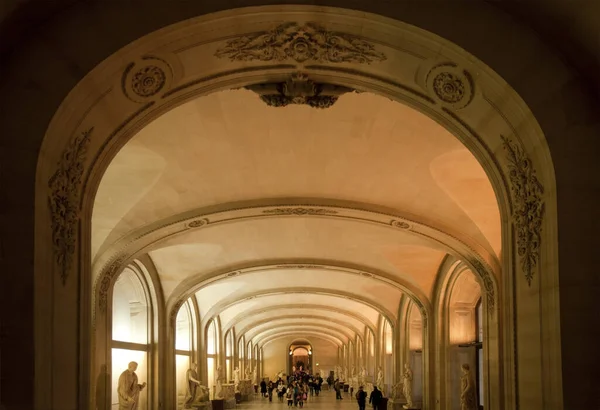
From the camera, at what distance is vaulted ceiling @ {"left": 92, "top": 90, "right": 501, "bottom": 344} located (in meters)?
10.5

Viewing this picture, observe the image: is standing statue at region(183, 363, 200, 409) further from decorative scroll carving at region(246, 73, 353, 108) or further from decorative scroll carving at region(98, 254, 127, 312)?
decorative scroll carving at region(246, 73, 353, 108)

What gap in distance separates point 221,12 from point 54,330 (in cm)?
287

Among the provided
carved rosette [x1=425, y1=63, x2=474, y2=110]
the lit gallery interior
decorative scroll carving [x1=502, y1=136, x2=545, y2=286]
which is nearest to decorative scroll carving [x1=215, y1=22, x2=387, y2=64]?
the lit gallery interior

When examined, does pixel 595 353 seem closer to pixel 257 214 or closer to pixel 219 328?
pixel 257 214

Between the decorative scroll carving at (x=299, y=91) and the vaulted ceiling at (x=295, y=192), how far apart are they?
181cm

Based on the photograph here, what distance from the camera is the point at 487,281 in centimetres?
1556

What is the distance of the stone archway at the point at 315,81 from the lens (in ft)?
20.4

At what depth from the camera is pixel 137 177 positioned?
12.7 meters

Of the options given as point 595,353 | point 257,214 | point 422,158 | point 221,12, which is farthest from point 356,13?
point 257,214

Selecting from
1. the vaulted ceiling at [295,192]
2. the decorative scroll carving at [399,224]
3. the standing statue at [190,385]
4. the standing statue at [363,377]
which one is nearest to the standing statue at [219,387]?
the standing statue at [190,385]

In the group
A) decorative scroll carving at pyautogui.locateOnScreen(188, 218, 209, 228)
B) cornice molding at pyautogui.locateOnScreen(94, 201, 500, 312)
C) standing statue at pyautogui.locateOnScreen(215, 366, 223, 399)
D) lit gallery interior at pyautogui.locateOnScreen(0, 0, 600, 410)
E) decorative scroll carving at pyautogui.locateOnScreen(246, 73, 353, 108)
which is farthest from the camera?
standing statue at pyautogui.locateOnScreen(215, 366, 223, 399)

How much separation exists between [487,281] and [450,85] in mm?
9441

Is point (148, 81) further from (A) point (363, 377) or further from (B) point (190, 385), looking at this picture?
(A) point (363, 377)

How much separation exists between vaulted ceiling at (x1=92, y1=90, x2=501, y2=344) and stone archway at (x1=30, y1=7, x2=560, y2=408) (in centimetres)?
231
